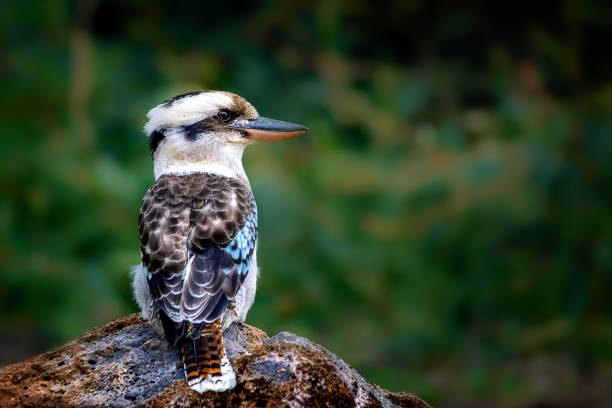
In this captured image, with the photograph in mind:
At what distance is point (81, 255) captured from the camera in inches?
270

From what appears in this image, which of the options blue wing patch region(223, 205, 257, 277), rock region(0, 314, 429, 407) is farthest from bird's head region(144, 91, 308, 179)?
rock region(0, 314, 429, 407)

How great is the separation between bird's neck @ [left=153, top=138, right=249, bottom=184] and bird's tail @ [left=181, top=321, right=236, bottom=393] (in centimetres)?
116

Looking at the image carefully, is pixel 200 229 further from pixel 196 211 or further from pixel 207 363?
pixel 207 363

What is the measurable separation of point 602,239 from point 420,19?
9.60ft

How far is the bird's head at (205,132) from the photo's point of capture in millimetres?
4035

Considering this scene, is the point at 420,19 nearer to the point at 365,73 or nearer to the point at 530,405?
the point at 365,73

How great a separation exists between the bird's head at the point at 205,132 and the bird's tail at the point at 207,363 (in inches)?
46.5

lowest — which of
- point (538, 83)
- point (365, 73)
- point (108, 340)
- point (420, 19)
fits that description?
point (108, 340)

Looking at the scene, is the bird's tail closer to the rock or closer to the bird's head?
the rock

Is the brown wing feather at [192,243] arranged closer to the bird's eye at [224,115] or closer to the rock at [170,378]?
the rock at [170,378]

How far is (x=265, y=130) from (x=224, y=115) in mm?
209

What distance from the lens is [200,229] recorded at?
3363 millimetres

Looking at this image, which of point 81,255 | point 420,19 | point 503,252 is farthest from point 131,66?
point 503,252

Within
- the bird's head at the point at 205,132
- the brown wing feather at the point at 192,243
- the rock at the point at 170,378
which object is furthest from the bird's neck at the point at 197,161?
the rock at the point at 170,378
